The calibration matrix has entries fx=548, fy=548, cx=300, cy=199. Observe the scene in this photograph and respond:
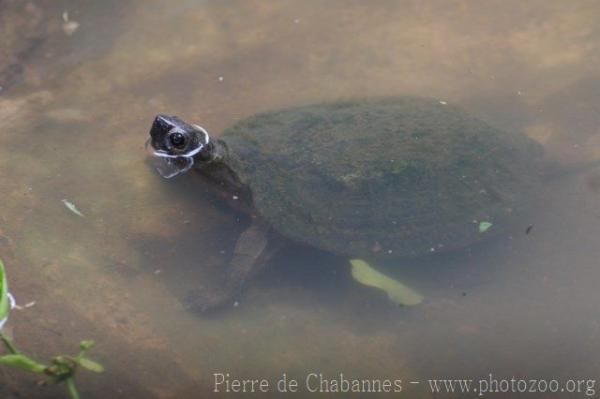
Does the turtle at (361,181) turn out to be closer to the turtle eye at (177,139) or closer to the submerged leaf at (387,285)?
the turtle eye at (177,139)

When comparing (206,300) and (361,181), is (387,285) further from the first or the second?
(206,300)

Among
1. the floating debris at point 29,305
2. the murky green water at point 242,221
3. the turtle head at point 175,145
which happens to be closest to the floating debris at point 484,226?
the murky green water at point 242,221

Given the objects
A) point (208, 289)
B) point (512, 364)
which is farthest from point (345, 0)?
point (512, 364)

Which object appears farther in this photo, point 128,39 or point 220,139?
point 128,39

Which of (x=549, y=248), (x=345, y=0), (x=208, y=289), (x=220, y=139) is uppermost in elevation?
(x=345, y=0)

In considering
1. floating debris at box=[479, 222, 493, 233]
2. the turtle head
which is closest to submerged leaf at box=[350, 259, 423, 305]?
floating debris at box=[479, 222, 493, 233]

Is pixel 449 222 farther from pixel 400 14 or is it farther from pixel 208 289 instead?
pixel 400 14
